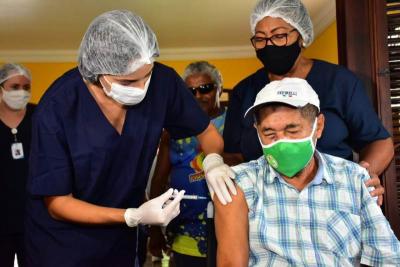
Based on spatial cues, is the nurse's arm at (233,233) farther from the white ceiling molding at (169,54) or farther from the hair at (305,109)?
the white ceiling molding at (169,54)

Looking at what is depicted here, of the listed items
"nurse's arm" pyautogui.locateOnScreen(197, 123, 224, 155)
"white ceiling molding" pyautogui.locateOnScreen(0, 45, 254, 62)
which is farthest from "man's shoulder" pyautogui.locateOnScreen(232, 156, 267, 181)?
"white ceiling molding" pyautogui.locateOnScreen(0, 45, 254, 62)

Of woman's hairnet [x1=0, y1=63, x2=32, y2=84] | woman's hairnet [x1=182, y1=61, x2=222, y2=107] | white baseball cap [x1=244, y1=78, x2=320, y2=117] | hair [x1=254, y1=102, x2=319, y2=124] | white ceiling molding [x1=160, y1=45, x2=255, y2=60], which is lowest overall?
hair [x1=254, y1=102, x2=319, y2=124]

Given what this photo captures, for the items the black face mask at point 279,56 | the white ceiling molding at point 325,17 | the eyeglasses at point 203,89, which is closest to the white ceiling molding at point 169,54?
the white ceiling molding at point 325,17

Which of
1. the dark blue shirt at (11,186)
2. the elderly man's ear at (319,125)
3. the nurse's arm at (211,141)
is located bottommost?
the dark blue shirt at (11,186)

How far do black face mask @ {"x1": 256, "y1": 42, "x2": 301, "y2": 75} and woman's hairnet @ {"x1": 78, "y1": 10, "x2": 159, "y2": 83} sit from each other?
44 cm

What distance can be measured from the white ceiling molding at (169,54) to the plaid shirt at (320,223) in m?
5.76

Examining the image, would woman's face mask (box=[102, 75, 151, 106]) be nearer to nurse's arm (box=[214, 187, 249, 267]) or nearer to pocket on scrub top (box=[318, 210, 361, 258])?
nurse's arm (box=[214, 187, 249, 267])

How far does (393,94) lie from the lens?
2002 mm

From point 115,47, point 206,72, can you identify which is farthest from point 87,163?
point 206,72

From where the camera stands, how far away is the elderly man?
1.38 meters

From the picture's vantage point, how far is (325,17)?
5.19 metres

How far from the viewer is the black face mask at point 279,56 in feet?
5.41

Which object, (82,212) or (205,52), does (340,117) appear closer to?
(82,212)

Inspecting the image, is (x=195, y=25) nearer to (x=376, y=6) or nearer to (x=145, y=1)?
(x=145, y=1)
